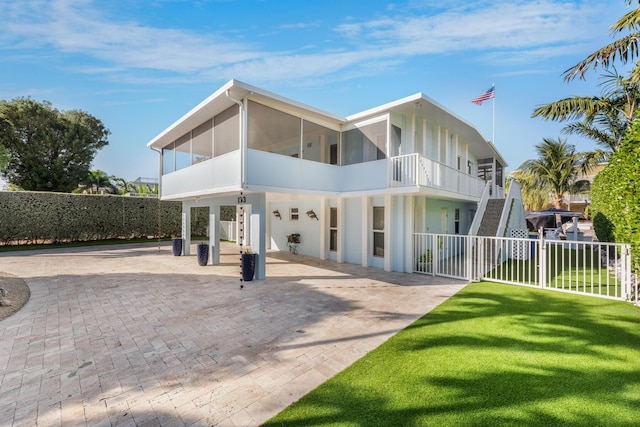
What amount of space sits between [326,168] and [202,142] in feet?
16.3

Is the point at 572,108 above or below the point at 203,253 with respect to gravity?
above

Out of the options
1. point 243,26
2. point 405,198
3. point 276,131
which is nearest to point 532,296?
point 405,198

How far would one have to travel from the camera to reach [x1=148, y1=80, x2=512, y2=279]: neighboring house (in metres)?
8.50

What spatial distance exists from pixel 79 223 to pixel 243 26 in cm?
1675

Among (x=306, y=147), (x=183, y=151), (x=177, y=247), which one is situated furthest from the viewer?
(x=177, y=247)

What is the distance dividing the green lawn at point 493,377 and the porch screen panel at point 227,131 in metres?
7.13

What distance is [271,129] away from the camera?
9.42m

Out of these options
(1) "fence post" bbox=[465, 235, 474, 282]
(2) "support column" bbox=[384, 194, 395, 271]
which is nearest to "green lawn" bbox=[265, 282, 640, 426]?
(1) "fence post" bbox=[465, 235, 474, 282]

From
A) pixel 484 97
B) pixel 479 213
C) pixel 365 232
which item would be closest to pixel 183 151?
pixel 365 232

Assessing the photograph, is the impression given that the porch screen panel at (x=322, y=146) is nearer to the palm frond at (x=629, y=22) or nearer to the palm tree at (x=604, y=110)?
the palm frond at (x=629, y=22)

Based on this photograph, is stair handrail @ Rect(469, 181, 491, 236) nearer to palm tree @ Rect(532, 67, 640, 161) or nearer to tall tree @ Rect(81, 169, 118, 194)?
palm tree @ Rect(532, 67, 640, 161)

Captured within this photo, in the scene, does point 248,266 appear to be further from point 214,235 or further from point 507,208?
point 507,208

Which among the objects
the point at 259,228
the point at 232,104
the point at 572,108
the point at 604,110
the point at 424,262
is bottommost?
the point at 424,262

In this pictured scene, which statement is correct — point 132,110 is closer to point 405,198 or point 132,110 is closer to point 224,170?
point 224,170
